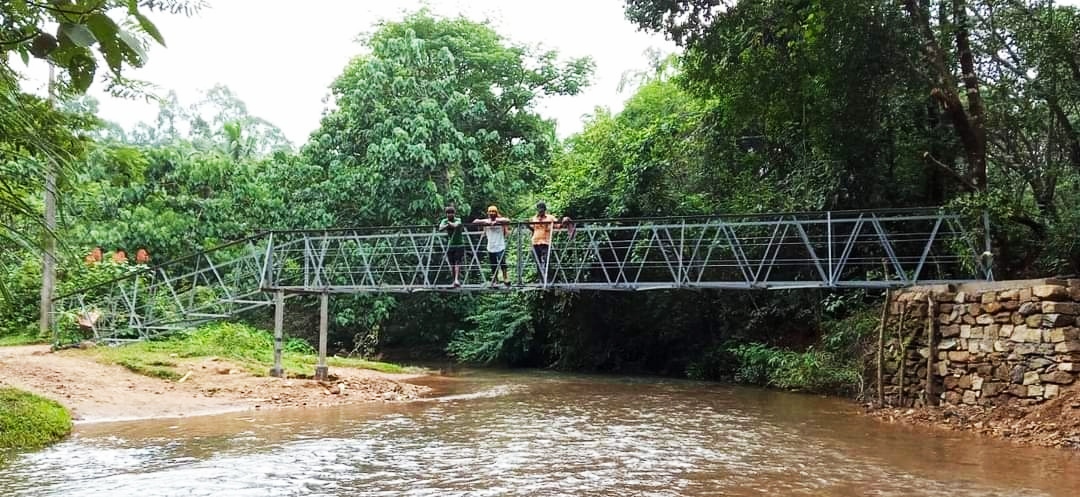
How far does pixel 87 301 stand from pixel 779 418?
15568mm

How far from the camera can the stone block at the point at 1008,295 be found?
9.65m

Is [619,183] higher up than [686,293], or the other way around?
[619,183]

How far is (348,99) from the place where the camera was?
78.8 ft

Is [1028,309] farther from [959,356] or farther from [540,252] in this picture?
[540,252]

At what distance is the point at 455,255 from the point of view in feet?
44.9

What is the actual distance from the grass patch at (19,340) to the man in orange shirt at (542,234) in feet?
39.6

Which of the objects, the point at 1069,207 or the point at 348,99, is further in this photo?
the point at 348,99

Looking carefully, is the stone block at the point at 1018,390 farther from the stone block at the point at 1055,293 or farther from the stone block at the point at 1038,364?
the stone block at the point at 1055,293

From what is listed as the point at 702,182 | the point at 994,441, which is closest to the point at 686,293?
the point at 702,182

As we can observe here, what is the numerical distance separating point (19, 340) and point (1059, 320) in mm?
19952

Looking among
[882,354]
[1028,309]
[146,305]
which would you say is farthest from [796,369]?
[146,305]

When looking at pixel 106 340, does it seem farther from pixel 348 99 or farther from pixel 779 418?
pixel 779 418

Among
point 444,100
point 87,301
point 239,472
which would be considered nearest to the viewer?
point 239,472

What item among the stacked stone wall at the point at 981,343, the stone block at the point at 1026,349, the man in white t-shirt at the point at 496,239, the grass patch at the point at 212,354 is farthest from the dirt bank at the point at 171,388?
the stone block at the point at 1026,349
